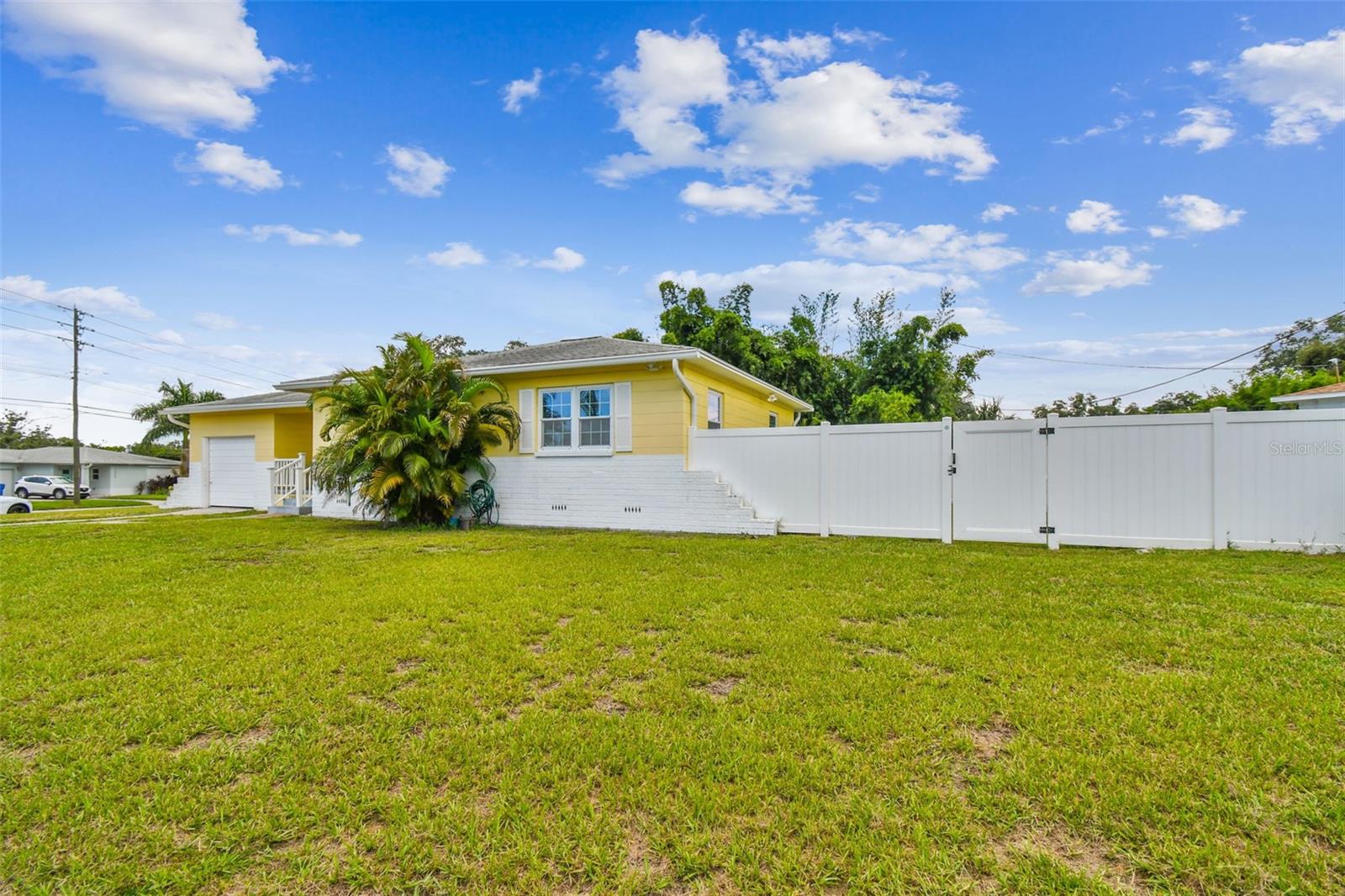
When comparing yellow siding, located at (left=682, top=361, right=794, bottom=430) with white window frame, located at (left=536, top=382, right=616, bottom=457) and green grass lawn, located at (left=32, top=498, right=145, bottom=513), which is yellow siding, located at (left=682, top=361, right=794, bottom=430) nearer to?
white window frame, located at (left=536, top=382, right=616, bottom=457)

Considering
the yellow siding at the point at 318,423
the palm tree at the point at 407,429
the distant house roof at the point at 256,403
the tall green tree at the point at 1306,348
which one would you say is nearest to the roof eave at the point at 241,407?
the distant house roof at the point at 256,403

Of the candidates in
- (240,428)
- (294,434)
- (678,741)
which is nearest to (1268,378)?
(678,741)

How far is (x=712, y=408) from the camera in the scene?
12.2 metres

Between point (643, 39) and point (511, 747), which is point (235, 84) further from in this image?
point (511, 747)

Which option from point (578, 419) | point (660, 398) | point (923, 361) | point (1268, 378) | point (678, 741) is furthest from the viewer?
point (1268, 378)

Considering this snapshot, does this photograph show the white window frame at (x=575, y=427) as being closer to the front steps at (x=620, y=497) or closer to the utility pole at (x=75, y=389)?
the front steps at (x=620, y=497)

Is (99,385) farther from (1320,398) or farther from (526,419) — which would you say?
(1320,398)

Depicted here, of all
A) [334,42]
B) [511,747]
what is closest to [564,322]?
[334,42]

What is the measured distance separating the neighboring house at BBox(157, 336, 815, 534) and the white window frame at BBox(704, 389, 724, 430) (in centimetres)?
2

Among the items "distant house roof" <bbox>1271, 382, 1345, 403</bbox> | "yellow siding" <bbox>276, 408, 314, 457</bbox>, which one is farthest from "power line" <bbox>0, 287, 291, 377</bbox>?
"distant house roof" <bbox>1271, 382, 1345, 403</bbox>

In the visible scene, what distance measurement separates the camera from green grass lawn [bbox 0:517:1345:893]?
1.83 m

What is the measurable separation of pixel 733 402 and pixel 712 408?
1.15 metres

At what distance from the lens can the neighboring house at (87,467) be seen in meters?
36.4

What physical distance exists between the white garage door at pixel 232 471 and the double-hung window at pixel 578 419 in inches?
388
